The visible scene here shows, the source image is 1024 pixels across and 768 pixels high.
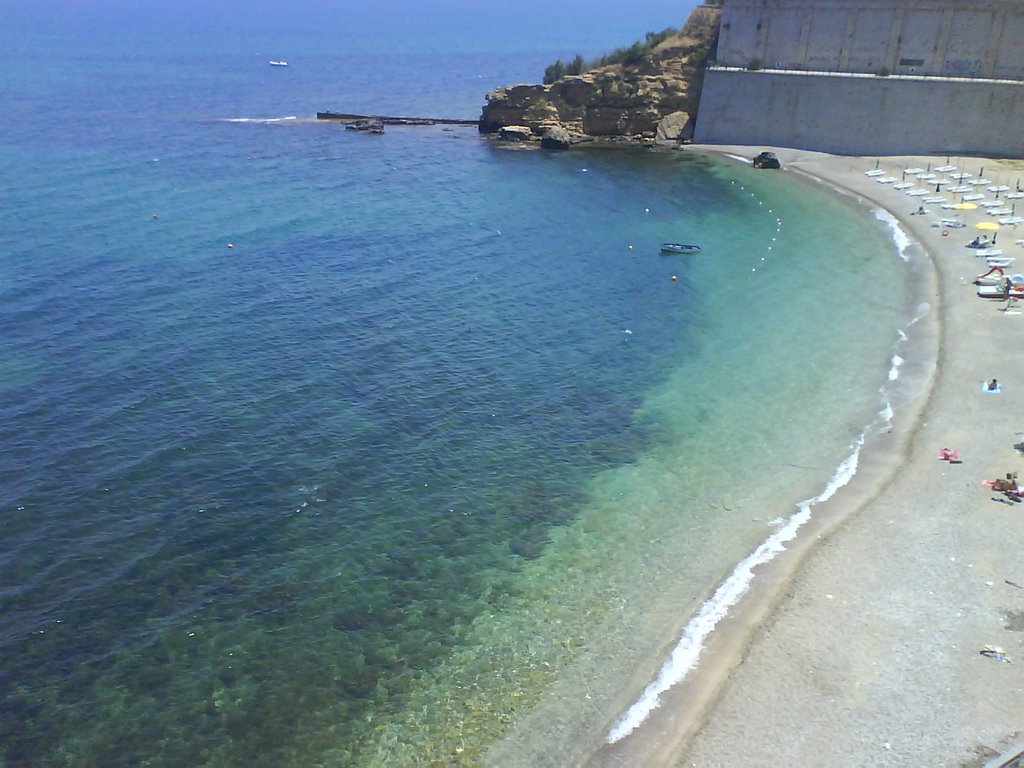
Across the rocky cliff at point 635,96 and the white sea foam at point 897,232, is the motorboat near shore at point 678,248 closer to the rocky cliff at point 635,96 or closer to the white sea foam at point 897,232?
the white sea foam at point 897,232

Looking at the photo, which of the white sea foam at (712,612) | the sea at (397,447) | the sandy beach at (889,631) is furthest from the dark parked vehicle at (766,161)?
the white sea foam at (712,612)

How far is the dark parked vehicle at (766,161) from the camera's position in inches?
3177

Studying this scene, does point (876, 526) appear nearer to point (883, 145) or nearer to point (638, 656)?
point (638, 656)

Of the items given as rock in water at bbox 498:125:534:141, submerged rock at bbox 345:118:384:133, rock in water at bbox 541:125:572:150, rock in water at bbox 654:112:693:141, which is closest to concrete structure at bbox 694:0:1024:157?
rock in water at bbox 654:112:693:141

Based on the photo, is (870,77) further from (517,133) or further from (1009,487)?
(1009,487)

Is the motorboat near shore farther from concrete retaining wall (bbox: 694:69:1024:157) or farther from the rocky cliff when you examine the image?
the rocky cliff

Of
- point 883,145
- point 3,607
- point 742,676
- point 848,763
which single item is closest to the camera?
point 848,763

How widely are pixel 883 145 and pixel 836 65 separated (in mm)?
10550

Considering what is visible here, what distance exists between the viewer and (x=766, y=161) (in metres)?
80.8

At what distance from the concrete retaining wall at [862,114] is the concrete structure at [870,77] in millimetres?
100

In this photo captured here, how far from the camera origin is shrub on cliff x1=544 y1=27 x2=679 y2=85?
A: 9481 centimetres

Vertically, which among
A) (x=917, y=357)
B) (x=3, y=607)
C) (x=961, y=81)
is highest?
(x=961, y=81)

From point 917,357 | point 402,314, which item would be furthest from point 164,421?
point 917,357

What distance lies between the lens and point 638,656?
22.9 metres
